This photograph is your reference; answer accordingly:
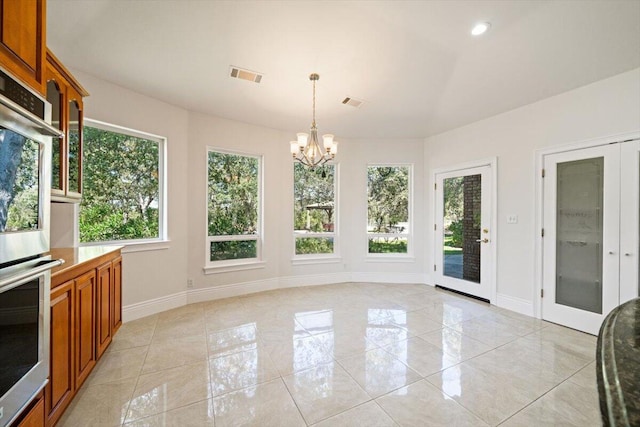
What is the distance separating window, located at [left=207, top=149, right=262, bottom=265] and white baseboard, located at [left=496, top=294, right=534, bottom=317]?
3.77 meters

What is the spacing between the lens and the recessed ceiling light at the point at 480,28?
230cm

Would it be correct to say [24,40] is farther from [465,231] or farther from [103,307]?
[465,231]

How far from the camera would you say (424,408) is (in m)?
1.89

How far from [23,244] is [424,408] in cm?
239

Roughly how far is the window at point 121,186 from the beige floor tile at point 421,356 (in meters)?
3.29

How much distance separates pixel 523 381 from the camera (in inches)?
86.5

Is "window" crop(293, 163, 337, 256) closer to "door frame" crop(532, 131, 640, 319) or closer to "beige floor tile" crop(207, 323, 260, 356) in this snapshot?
"beige floor tile" crop(207, 323, 260, 356)

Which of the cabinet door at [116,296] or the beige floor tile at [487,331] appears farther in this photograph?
the beige floor tile at [487,331]

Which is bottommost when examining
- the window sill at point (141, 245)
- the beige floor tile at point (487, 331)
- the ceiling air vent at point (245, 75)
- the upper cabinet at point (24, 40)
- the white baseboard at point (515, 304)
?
the beige floor tile at point (487, 331)

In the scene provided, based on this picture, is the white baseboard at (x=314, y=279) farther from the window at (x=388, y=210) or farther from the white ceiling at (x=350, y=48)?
the white ceiling at (x=350, y=48)

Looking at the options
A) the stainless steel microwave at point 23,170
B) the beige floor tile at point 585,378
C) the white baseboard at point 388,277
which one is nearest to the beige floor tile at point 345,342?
the beige floor tile at point 585,378

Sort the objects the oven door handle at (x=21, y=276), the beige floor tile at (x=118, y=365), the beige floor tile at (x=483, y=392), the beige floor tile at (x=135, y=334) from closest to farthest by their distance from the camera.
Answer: the oven door handle at (x=21, y=276) < the beige floor tile at (x=483, y=392) < the beige floor tile at (x=118, y=365) < the beige floor tile at (x=135, y=334)

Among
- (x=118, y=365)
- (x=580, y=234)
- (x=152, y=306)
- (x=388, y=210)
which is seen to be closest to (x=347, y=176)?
(x=388, y=210)

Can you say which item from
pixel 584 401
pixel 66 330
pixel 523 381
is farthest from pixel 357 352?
pixel 66 330
